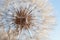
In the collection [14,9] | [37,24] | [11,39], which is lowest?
[11,39]

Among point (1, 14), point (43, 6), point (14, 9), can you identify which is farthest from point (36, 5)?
point (1, 14)

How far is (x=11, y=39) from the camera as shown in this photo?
22.9ft

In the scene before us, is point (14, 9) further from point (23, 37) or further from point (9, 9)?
point (23, 37)

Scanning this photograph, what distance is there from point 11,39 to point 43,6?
1.55 metres

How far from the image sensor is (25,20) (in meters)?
6.79

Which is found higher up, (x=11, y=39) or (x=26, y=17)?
(x=26, y=17)

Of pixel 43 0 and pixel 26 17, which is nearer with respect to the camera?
pixel 26 17

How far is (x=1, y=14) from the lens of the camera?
682cm

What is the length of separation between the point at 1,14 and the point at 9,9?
0.31 metres

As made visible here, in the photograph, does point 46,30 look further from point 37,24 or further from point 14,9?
point 14,9

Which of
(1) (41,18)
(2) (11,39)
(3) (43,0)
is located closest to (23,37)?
(2) (11,39)

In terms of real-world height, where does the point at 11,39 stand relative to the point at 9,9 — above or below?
below

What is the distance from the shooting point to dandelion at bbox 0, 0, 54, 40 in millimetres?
6793

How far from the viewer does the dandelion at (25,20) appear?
267 inches
